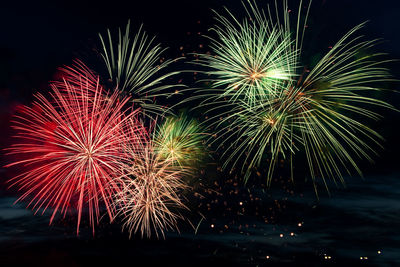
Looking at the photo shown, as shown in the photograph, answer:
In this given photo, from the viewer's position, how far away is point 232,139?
27.7 m

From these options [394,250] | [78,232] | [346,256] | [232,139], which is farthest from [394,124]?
[78,232]

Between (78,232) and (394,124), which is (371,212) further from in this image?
(78,232)

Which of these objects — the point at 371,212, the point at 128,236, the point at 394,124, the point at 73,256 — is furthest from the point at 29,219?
the point at 394,124

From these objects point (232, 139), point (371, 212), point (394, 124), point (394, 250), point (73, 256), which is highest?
point (394, 124)

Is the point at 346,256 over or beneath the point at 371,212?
beneath

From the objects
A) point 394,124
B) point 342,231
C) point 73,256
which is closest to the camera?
point 73,256

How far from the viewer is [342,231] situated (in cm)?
2339

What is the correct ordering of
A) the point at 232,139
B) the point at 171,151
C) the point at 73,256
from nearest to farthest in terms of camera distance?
the point at 73,256
the point at 171,151
the point at 232,139

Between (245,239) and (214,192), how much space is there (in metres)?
10.5

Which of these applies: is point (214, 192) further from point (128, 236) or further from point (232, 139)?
point (128, 236)

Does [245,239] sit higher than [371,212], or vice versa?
[371,212]

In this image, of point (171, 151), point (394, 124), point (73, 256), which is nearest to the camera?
point (73, 256)

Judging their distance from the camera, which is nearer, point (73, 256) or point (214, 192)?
point (73, 256)

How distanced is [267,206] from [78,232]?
1308 centimetres
